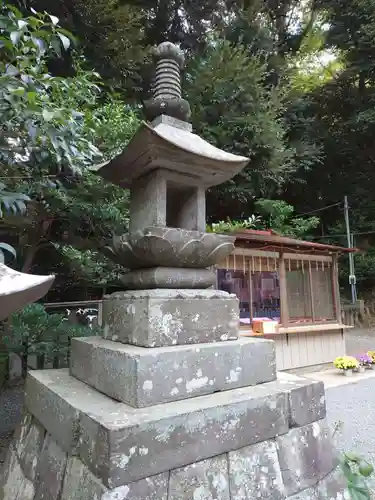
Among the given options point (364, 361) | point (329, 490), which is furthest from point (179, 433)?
point (364, 361)

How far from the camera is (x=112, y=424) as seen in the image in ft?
3.81

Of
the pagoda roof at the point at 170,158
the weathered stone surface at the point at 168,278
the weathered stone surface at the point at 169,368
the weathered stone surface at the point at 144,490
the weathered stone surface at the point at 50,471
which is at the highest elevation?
the pagoda roof at the point at 170,158

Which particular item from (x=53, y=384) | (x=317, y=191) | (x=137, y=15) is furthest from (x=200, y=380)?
(x=317, y=191)

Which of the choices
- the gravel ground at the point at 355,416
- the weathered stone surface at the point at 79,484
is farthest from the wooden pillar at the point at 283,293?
the weathered stone surface at the point at 79,484

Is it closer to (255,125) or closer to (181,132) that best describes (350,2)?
(255,125)

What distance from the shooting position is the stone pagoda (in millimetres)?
1243

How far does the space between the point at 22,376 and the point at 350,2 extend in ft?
47.8

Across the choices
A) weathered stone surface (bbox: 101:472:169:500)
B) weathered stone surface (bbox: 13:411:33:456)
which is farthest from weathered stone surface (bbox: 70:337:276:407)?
weathered stone surface (bbox: 13:411:33:456)

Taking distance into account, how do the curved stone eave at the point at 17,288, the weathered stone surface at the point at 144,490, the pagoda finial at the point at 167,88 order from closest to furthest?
the curved stone eave at the point at 17,288
the weathered stone surface at the point at 144,490
the pagoda finial at the point at 167,88

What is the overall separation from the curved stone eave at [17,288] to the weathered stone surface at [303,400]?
1.31 metres

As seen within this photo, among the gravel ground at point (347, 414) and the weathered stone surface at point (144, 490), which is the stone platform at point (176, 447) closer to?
the weathered stone surface at point (144, 490)

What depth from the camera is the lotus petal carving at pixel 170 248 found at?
163 cm

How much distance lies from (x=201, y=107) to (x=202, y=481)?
784cm

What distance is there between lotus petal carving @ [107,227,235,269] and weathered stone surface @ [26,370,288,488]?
0.68 meters
